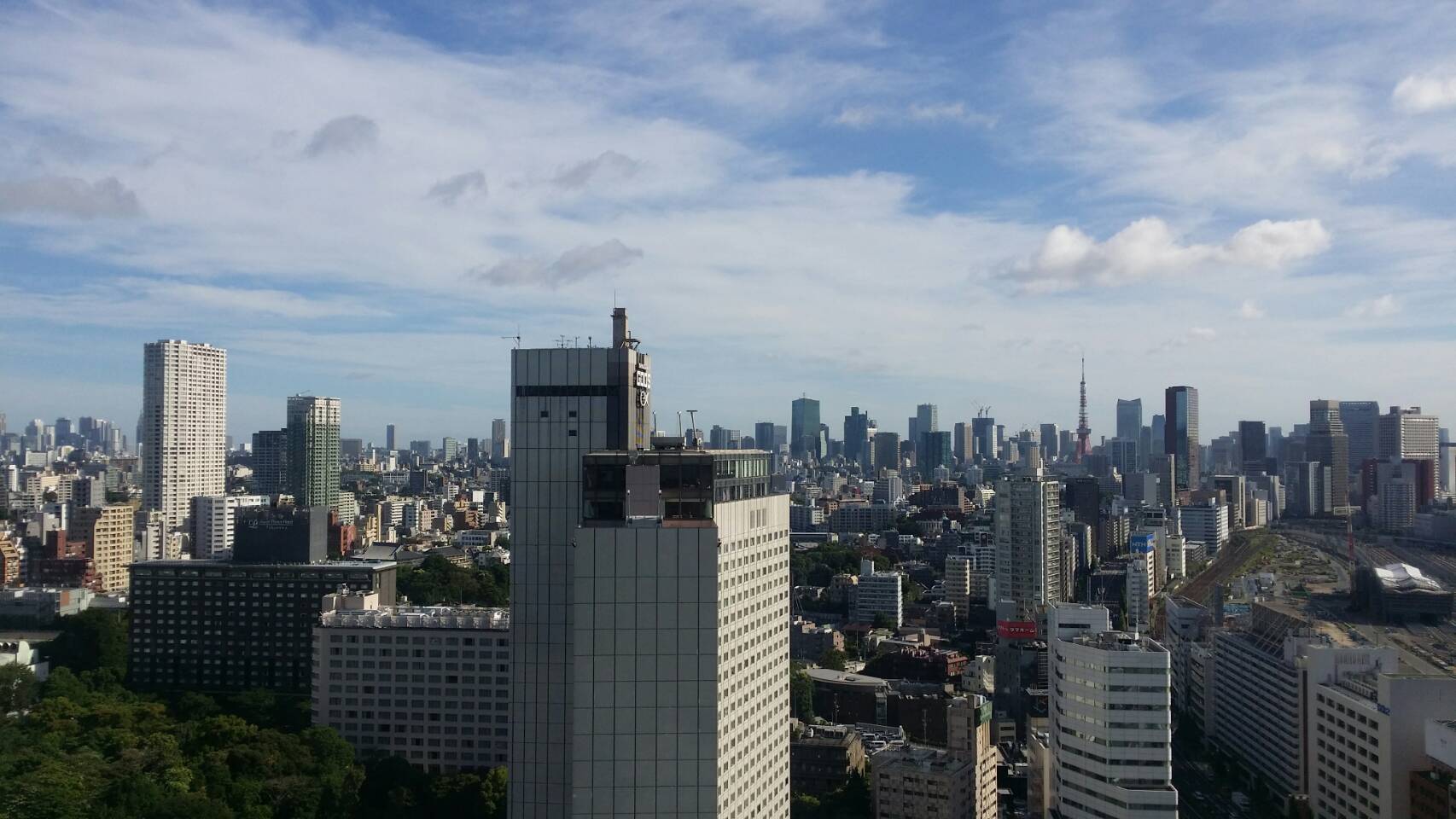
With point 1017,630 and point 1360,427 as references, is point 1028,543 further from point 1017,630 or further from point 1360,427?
point 1360,427

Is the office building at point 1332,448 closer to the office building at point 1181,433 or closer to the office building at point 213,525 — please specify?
the office building at point 1181,433

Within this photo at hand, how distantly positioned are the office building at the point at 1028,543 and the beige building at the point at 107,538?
4916 centimetres

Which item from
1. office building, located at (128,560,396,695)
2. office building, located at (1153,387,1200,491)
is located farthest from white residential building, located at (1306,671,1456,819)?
office building, located at (1153,387,1200,491)

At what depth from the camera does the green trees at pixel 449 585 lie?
5275cm

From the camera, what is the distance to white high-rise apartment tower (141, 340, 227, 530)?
8731 cm

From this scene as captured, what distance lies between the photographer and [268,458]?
108000mm

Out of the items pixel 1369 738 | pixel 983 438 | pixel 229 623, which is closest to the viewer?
pixel 1369 738

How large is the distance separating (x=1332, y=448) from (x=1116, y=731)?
103610 millimetres

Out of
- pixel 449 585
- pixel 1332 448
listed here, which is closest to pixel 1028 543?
pixel 449 585

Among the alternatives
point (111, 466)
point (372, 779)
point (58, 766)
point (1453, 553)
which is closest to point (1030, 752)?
point (372, 779)

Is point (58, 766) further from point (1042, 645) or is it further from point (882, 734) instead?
point (1042, 645)

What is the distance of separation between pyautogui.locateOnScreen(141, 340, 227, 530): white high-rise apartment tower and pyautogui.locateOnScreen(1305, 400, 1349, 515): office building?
96628 mm

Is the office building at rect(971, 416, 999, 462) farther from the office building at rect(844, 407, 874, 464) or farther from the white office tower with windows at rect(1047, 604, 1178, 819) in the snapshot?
the white office tower with windows at rect(1047, 604, 1178, 819)

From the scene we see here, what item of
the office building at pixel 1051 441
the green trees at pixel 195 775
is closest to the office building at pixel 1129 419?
the office building at pixel 1051 441
